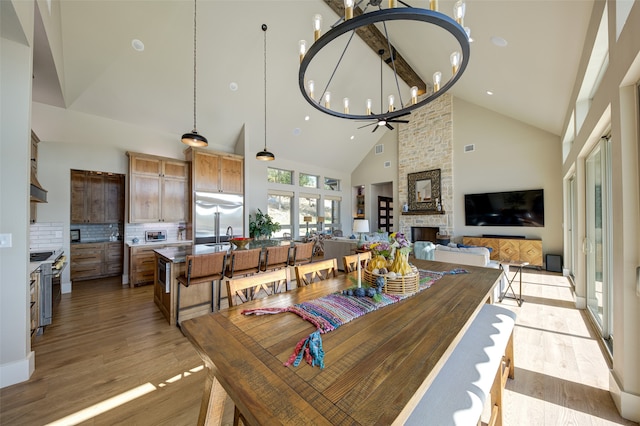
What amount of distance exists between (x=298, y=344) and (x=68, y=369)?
2559 millimetres

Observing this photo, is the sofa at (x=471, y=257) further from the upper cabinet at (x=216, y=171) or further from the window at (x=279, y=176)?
the window at (x=279, y=176)

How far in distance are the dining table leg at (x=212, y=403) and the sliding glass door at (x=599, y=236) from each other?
11.8 feet

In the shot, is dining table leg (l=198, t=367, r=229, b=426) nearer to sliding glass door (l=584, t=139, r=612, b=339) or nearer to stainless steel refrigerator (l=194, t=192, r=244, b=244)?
sliding glass door (l=584, t=139, r=612, b=339)

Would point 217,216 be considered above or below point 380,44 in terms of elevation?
below

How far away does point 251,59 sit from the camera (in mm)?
4953

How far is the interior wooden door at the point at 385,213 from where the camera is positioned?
33.3 ft

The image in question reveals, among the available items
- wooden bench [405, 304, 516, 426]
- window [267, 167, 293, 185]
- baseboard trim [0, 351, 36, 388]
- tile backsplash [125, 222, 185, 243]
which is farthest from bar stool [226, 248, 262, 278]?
window [267, 167, 293, 185]

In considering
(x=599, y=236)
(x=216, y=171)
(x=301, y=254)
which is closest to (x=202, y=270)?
(x=301, y=254)

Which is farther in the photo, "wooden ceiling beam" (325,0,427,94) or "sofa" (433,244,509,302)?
"wooden ceiling beam" (325,0,427,94)

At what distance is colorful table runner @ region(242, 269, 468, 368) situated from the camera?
896mm

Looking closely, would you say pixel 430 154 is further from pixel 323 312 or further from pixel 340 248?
pixel 323 312

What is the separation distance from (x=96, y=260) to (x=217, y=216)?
2591mm

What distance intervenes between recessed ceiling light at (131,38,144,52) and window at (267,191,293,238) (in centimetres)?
→ 447

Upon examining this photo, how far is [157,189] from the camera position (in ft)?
16.2
